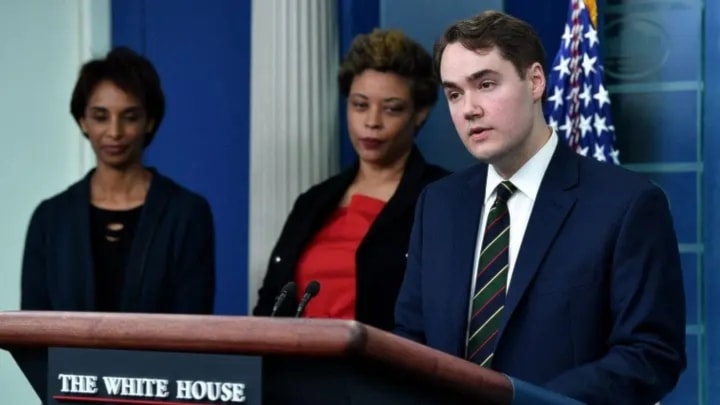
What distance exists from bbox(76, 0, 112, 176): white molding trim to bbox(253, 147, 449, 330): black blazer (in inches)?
55.6

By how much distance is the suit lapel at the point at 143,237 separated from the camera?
14.2 feet

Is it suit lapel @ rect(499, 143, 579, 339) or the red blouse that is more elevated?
suit lapel @ rect(499, 143, 579, 339)

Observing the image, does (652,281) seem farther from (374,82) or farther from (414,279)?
(374,82)

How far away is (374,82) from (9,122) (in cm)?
173

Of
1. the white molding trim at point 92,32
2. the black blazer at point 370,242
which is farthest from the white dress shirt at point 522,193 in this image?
the white molding trim at point 92,32

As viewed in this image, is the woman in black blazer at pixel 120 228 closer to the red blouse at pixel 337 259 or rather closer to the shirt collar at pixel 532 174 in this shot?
the red blouse at pixel 337 259

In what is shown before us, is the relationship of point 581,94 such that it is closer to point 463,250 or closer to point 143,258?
point 143,258

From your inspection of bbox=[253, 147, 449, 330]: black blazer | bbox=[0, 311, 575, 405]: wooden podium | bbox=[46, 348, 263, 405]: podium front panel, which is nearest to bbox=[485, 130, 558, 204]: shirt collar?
bbox=[0, 311, 575, 405]: wooden podium

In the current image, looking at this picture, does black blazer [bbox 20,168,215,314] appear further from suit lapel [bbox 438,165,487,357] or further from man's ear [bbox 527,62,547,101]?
man's ear [bbox 527,62,547,101]

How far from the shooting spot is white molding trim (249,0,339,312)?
5246 mm

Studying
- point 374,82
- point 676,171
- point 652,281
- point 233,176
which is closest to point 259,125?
point 233,176

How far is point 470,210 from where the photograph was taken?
2941 mm

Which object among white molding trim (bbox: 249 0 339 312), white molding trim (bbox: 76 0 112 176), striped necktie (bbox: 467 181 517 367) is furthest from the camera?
white molding trim (bbox: 76 0 112 176)

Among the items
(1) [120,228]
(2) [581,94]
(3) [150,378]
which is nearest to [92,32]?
(1) [120,228]
